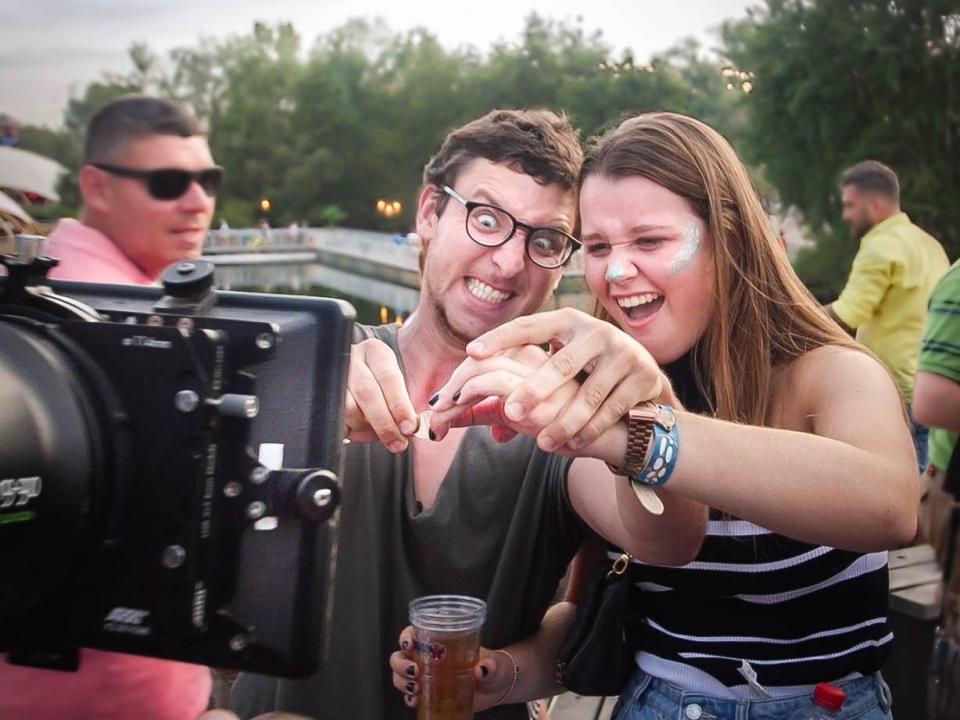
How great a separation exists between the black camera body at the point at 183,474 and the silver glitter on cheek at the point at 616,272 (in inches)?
26.8

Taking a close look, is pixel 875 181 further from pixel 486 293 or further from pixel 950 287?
pixel 486 293

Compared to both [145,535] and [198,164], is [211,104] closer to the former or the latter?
[198,164]

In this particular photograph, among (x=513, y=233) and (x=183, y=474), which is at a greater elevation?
(x=513, y=233)

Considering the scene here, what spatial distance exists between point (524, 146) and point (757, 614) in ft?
2.98

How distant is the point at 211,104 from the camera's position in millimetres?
2295

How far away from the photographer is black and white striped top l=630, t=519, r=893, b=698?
1313mm

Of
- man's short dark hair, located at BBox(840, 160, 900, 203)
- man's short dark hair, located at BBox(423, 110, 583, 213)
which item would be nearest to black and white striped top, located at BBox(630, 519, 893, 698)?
man's short dark hair, located at BBox(423, 110, 583, 213)

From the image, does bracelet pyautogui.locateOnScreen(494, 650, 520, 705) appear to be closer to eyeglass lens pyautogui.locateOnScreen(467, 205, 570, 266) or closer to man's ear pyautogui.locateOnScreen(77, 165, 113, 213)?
eyeglass lens pyautogui.locateOnScreen(467, 205, 570, 266)

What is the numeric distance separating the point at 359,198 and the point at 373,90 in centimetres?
70

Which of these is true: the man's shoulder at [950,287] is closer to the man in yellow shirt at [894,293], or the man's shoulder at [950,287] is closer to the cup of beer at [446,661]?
the cup of beer at [446,661]

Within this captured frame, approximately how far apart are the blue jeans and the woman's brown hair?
40 cm

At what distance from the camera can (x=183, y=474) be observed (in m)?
0.75

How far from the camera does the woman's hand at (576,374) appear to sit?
94 centimetres

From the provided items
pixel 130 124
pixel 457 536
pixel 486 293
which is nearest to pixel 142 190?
pixel 130 124
